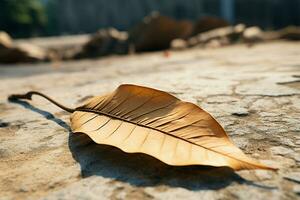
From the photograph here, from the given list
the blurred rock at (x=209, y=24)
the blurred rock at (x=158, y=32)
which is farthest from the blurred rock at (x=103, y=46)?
the blurred rock at (x=209, y=24)

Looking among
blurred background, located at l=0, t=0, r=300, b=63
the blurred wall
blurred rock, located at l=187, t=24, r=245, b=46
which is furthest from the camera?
the blurred wall

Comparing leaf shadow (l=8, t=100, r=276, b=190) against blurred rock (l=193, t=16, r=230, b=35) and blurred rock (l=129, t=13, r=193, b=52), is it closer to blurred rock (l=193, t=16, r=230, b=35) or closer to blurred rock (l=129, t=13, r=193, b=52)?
blurred rock (l=129, t=13, r=193, b=52)

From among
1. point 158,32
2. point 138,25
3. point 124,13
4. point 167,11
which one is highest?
point 124,13

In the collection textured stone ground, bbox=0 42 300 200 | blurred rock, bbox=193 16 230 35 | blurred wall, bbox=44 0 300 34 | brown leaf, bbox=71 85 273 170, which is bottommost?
textured stone ground, bbox=0 42 300 200

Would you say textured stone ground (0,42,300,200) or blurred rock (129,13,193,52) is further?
blurred rock (129,13,193,52)

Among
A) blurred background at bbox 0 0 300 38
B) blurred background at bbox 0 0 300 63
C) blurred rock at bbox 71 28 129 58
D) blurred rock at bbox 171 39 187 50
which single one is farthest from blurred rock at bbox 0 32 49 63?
blurred background at bbox 0 0 300 38

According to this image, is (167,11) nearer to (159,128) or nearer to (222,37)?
(222,37)

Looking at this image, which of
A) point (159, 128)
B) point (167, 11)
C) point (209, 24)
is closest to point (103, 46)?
point (209, 24)
